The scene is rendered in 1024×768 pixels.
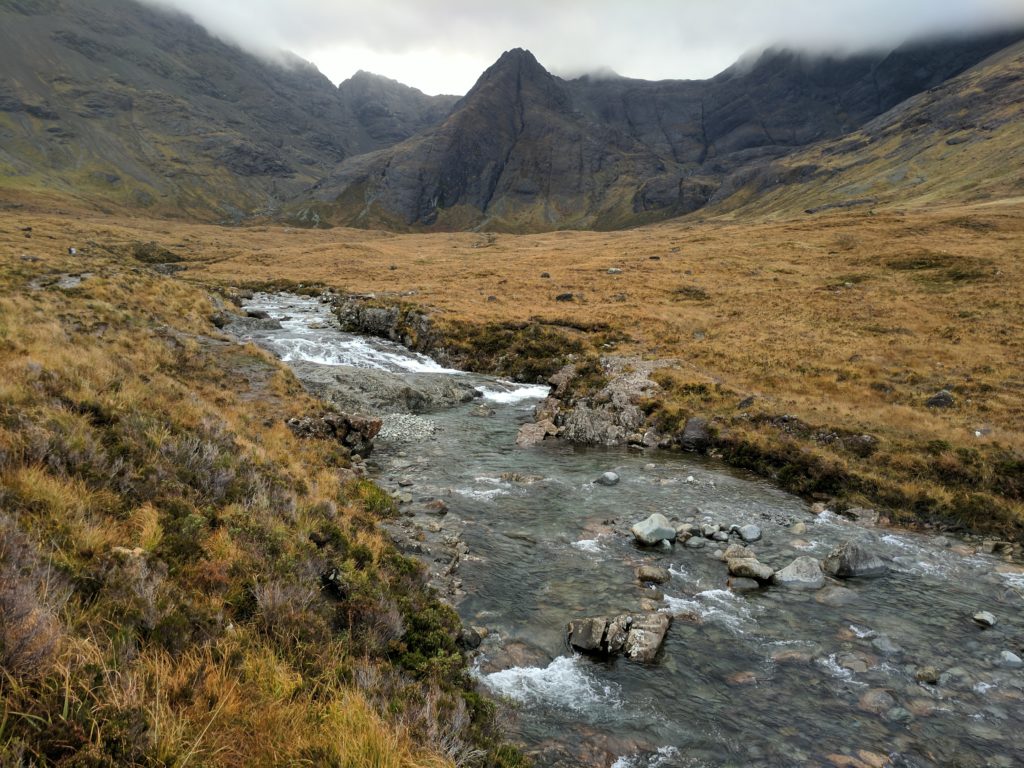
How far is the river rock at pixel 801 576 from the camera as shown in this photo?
12703 millimetres

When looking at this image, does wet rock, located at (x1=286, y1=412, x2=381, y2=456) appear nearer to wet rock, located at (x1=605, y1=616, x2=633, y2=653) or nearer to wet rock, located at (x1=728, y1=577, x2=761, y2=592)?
wet rock, located at (x1=605, y1=616, x2=633, y2=653)

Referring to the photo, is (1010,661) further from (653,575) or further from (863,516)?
(863,516)

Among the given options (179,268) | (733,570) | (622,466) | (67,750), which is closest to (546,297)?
(622,466)

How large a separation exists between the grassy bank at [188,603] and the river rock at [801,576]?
8.33 metres

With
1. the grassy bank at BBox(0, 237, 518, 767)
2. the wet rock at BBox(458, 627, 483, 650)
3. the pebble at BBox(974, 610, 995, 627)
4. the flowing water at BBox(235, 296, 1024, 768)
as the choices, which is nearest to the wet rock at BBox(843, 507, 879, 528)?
the flowing water at BBox(235, 296, 1024, 768)

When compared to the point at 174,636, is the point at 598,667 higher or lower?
lower

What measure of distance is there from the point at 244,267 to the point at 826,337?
324 ft

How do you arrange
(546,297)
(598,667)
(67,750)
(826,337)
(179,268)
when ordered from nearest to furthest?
(67,750) < (598,667) < (826,337) < (546,297) < (179,268)

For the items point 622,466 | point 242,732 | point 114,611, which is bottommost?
point 622,466

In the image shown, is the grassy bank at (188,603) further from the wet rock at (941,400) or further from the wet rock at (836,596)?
the wet rock at (941,400)

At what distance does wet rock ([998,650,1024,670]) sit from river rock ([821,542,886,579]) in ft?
10.3

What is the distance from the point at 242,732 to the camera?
469 cm

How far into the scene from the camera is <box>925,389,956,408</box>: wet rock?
23.8 meters

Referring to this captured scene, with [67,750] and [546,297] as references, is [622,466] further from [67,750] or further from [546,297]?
[546,297]
